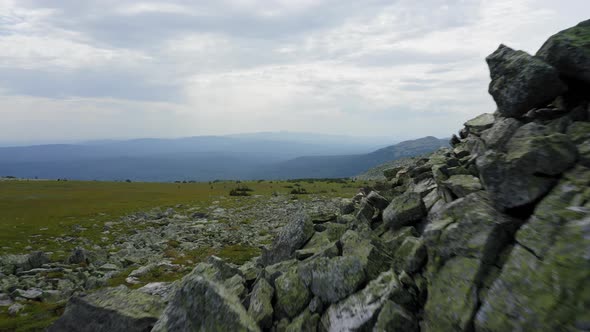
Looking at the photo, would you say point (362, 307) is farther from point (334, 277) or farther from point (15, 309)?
point (15, 309)

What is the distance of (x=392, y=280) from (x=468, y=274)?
A: 2.65 metres

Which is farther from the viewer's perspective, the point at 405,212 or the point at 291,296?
the point at 405,212

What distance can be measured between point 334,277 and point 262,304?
3157 millimetres

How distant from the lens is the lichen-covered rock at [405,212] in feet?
49.6

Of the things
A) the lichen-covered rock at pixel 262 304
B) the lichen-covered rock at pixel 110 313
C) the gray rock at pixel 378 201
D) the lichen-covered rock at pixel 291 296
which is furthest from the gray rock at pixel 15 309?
the gray rock at pixel 378 201

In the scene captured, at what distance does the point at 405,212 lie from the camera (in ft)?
50.1

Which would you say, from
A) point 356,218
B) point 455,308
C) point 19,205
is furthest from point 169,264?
point 19,205

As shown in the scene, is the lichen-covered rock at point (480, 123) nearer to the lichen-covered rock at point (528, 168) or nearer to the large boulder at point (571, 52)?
the large boulder at point (571, 52)

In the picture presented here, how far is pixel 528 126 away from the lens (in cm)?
1239

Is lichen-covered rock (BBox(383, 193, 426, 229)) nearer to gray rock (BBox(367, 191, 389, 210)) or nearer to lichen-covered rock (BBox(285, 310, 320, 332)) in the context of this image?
gray rock (BBox(367, 191, 389, 210))

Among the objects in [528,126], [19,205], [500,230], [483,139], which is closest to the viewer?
[500,230]

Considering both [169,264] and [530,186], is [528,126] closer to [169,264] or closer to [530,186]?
[530,186]

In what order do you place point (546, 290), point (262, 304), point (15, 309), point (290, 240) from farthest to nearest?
point (290, 240), point (15, 309), point (262, 304), point (546, 290)

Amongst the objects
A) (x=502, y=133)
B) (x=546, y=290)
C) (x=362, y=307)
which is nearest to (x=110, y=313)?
(x=362, y=307)
